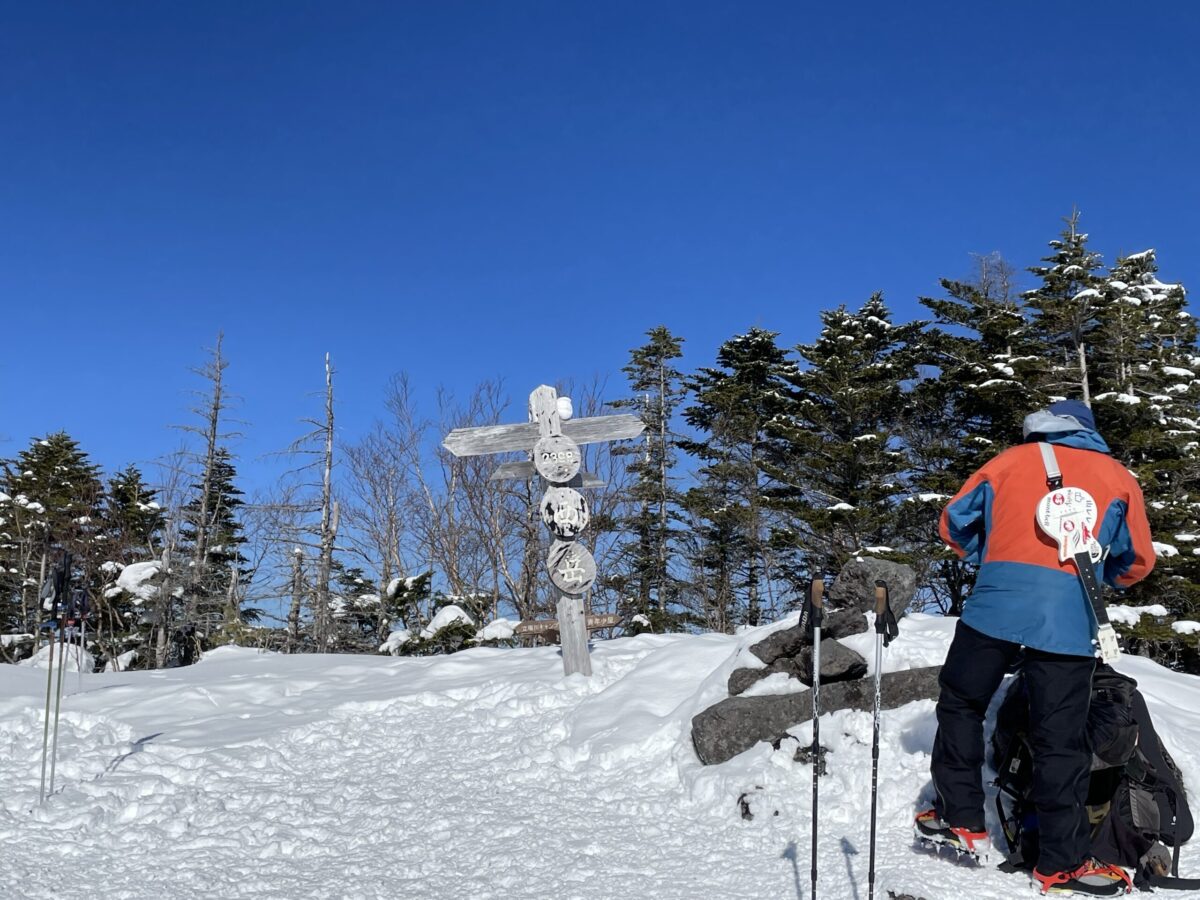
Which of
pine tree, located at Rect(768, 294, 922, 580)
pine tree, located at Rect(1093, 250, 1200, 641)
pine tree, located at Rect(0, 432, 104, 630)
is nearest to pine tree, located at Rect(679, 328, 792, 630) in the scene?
pine tree, located at Rect(768, 294, 922, 580)

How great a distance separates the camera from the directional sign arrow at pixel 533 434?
9836 millimetres

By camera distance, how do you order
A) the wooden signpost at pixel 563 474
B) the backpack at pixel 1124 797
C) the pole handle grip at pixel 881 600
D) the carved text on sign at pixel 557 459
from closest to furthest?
1. the pole handle grip at pixel 881 600
2. the backpack at pixel 1124 797
3. the wooden signpost at pixel 563 474
4. the carved text on sign at pixel 557 459

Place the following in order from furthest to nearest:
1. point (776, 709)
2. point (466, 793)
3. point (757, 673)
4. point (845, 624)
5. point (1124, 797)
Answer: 1. point (845, 624)
2. point (757, 673)
3. point (776, 709)
4. point (466, 793)
5. point (1124, 797)

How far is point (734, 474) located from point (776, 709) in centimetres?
2079

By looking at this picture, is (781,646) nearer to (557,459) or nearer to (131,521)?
(557,459)

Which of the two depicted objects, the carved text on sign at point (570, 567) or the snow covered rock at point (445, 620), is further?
the snow covered rock at point (445, 620)

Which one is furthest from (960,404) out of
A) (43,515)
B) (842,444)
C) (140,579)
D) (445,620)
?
(43,515)

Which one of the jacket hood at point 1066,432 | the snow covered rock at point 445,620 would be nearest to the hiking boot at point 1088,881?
the jacket hood at point 1066,432

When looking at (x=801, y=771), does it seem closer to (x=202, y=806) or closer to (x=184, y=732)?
(x=202, y=806)

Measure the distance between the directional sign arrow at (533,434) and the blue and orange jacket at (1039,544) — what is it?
5595 millimetres

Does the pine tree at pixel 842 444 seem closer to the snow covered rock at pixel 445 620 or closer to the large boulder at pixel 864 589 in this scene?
the snow covered rock at pixel 445 620

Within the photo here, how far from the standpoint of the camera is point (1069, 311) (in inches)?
830

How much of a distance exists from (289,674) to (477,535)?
13.6 m

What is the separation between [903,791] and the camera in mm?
5148
